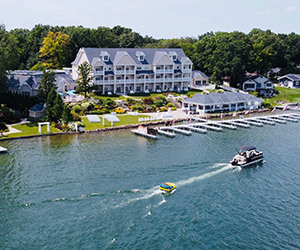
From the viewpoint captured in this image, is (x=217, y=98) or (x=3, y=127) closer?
(x=3, y=127)

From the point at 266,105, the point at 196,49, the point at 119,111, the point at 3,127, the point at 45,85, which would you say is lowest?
the point at 3,127

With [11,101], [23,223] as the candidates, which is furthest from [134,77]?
[23,223]

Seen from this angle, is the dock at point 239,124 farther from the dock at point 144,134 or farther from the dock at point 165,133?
the dock at point 144,134

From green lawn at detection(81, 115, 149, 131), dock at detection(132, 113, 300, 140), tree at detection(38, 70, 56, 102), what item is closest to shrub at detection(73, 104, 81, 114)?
green lawn at detection(81, 115, 149, 131)

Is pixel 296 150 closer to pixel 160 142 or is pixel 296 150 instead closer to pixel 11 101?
pixel 160 142

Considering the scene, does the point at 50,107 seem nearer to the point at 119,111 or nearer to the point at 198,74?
the point at 119,111

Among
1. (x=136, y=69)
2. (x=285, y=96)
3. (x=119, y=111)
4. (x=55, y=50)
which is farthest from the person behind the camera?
(x=285, y=96)

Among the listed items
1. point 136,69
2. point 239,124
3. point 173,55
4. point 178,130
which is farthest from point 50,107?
point 173,55
